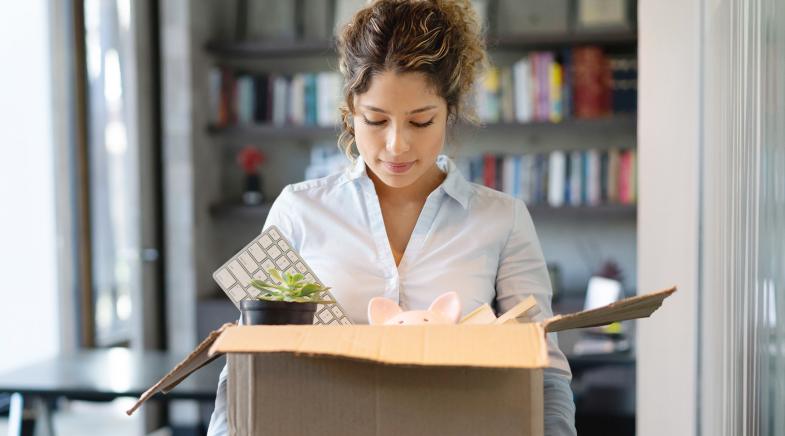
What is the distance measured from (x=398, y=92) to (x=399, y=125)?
0.05 meters

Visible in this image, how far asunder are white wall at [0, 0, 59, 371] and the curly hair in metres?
2.86

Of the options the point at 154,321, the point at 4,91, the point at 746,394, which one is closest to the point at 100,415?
the point at 154,321

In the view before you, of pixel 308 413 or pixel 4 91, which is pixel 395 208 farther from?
pixel 4 91

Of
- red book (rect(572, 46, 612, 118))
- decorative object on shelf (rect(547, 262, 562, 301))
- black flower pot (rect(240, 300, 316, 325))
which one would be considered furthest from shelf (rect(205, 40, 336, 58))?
black flower pot (rect(240, 300, 316, 325))

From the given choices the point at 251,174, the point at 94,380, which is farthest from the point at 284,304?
Answer: the point at 251,174

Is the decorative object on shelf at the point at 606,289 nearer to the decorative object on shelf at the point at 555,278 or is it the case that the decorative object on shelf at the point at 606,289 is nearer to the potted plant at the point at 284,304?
the decorative object on shelf at the point at 555,278

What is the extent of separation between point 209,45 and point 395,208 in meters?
2.73

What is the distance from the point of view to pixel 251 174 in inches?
165

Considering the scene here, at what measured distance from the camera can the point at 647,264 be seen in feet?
6.50

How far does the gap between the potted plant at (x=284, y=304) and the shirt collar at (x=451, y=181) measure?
429mm

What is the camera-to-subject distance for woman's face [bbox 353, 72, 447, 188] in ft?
4.56

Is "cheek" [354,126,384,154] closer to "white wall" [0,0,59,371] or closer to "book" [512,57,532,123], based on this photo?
"book" [512,57,532,123]

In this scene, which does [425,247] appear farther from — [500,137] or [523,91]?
[500,137]

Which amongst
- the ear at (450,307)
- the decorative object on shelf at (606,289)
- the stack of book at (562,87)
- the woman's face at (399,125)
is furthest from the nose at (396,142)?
the stack of book at (562,87)
